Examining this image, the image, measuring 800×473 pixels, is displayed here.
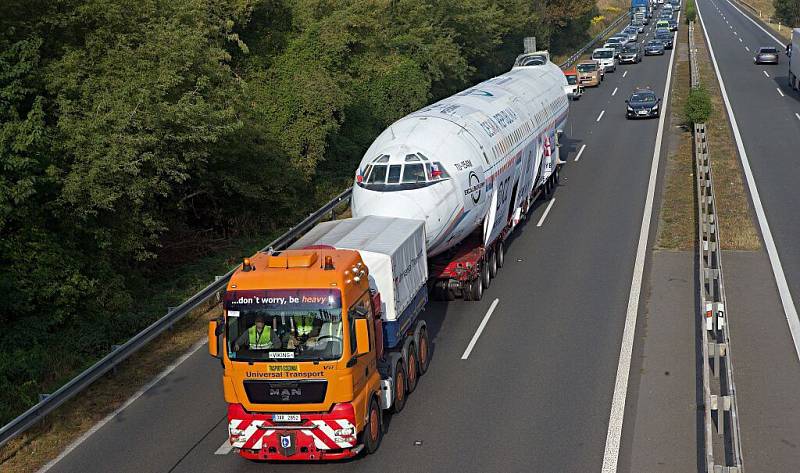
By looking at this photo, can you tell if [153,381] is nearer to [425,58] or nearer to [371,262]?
[371,262]

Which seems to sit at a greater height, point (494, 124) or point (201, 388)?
point (494, 124)

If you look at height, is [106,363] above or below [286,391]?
below

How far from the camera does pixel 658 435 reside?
14.1 meters

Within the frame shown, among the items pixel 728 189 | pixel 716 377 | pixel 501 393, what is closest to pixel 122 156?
pixel 501 393

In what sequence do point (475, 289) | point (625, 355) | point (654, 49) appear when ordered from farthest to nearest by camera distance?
point (654, 49), point (475, 289), point (625, 355)

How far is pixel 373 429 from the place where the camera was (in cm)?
1385

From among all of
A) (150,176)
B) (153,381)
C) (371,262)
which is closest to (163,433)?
(153,381)

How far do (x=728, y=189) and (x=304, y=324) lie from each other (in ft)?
72.6

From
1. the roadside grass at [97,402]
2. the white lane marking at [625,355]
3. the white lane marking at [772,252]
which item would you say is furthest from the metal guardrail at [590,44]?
the roadside grass at [97,402]

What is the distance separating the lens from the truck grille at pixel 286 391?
12883mm

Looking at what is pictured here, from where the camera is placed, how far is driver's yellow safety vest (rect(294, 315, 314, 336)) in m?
12.9

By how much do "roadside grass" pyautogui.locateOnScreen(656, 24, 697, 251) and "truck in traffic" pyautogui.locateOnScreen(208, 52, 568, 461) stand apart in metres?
5.95

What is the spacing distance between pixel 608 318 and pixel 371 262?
6.96 m

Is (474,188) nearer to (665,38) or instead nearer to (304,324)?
(304,324)
